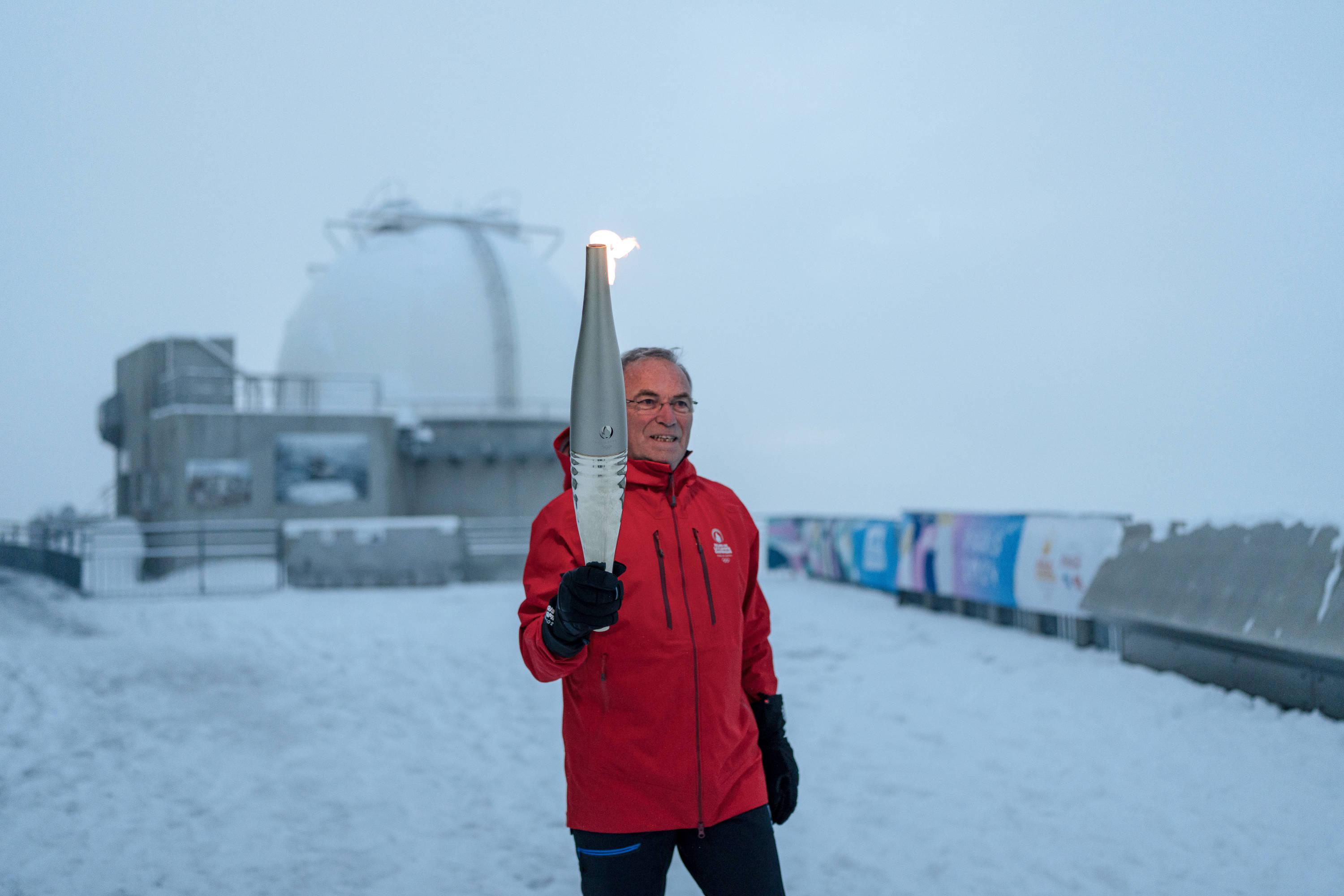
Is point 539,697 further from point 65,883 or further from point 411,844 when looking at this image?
point 65,883

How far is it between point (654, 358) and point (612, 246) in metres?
0.44

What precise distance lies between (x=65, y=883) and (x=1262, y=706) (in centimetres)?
798

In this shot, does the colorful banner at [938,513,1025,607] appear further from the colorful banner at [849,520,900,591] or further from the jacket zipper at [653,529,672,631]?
the jacket zipper at [653,529,672,631]

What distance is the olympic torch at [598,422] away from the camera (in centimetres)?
238

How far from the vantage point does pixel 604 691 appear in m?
2.67

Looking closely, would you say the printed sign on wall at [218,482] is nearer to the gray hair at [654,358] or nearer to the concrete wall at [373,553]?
the concrete wall at [373,553]

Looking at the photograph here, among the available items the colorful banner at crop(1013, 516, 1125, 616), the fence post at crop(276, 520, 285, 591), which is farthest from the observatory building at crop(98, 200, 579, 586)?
the colorful banner at crop(1013, 516, 1125, 616)

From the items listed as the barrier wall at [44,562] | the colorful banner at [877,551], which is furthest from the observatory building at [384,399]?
the colorful banner at [877,551]

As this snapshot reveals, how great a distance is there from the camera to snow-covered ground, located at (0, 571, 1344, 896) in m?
4.95

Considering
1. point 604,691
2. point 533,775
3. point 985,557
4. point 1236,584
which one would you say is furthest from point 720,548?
point 985,557

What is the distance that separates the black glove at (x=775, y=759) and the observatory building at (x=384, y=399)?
54.0 ft

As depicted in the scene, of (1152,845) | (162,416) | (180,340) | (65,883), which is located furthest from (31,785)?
(180,340)

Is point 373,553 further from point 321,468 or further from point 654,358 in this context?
point 654,358

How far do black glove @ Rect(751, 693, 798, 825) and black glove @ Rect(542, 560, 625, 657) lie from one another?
847mm
